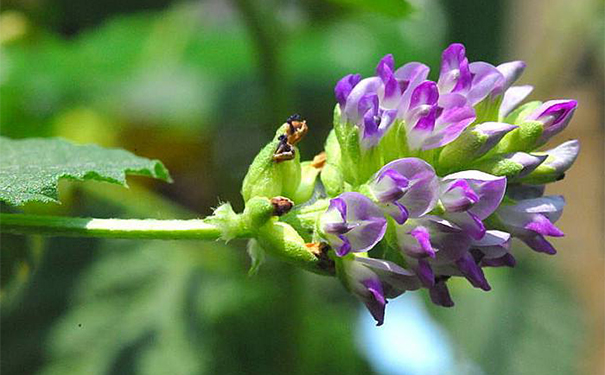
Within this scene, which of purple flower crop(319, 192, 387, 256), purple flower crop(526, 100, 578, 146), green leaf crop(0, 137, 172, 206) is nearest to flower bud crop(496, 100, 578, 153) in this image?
purple flower crop(526, 100, 578, 146)

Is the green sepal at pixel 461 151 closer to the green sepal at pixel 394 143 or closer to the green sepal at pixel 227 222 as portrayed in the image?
the green sepal at pixel 394 143

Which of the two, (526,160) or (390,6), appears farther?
(390,6)

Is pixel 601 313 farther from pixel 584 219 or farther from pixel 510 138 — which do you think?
pixel 510 138

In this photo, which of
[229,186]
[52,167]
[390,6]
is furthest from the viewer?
[229,186]

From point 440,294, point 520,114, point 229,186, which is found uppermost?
point 520,114

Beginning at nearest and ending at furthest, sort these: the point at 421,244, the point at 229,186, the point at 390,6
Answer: the point at 421,244
the point at 390,6
the point at 229,186

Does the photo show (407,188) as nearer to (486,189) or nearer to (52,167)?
(486,189)

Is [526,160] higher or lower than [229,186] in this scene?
higher

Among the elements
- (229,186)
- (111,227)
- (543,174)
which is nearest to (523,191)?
(543,174)
